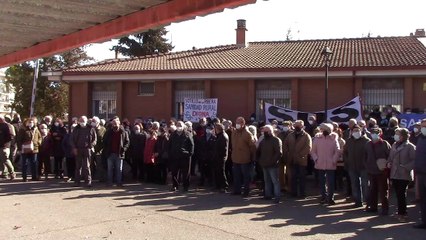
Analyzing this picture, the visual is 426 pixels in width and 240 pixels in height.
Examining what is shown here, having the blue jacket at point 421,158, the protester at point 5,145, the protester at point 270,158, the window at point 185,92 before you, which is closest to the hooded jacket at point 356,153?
the protester at point 270,158

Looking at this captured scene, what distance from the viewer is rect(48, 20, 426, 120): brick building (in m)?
22.3

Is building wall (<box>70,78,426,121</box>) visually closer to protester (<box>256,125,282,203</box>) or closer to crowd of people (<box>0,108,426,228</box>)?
crowd of people (<box>0,108,426,228</box>)

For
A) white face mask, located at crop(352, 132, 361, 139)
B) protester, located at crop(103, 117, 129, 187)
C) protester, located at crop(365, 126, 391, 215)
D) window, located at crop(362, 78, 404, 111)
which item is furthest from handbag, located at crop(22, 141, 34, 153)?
window, located at crop(362, 78, 404, 111)

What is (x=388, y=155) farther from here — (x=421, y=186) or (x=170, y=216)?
(x=170, y=216)

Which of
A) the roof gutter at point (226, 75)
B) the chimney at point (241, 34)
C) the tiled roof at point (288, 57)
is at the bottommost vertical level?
the roof gutter at point (226, 75)

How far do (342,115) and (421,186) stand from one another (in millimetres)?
8590

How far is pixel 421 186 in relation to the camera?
8852mm

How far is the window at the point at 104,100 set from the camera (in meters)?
26.9

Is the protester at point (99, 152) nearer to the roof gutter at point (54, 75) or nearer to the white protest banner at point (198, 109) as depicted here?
the white protest banner at point (198, 109)

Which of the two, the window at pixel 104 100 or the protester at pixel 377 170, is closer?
the protester at pixel 377 170

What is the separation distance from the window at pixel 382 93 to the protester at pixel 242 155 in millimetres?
12136

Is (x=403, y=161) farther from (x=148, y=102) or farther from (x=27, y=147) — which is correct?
(x=148, y=102)

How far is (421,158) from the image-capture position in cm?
880

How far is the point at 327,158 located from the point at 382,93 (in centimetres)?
1271
